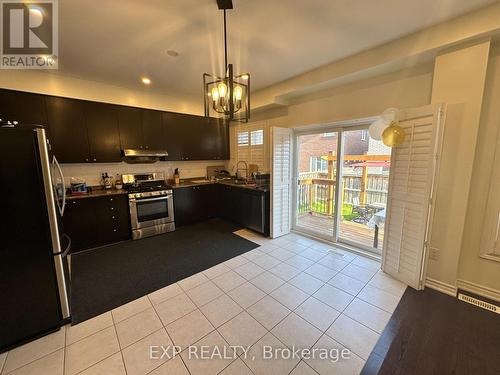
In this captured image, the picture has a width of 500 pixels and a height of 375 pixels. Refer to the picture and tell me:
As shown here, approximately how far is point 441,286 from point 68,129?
18.3ft

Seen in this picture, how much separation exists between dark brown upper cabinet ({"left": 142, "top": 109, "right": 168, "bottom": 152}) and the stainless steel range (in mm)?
648

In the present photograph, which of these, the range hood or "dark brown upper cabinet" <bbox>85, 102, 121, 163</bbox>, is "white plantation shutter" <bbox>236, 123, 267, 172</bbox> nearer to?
the range hood

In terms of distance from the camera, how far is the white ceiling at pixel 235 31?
179cm

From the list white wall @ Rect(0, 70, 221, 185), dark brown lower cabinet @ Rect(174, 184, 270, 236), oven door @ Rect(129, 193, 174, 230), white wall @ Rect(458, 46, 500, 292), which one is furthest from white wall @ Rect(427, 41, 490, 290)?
white wall @ Rect(0, 70, 221, 185)

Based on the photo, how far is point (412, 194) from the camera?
2.30 meters

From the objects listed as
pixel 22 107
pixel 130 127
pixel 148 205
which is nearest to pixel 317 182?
pixel 148 205

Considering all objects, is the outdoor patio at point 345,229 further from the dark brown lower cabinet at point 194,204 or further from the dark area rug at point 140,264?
the dark brown lower cabinet at point 194,204

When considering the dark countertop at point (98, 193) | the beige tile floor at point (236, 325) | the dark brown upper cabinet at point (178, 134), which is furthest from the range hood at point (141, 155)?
the beige tile floor at point (236, 325)

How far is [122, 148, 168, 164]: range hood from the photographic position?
3.76 meters

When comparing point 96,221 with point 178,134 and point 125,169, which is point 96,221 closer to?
point 125,169

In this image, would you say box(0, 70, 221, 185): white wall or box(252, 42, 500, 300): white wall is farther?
box(0, 70, 221, 185): white wall

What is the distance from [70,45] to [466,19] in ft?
13.7

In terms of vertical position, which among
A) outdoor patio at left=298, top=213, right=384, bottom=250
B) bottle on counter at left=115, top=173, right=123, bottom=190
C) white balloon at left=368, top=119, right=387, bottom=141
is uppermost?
white balloon at left=368, top=119, right=387, bottom=141

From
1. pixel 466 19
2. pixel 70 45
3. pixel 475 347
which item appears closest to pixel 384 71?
pixel 466 19
